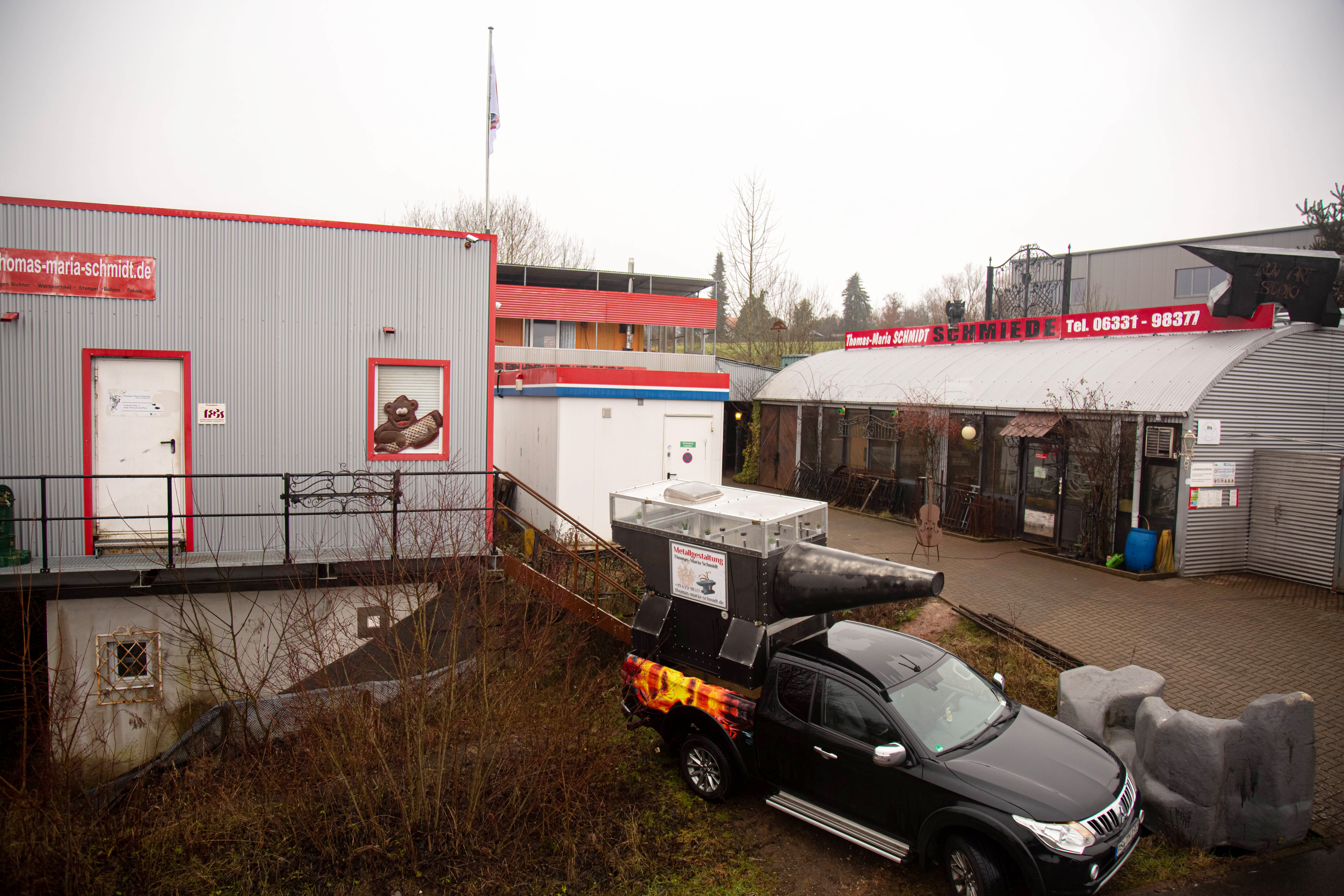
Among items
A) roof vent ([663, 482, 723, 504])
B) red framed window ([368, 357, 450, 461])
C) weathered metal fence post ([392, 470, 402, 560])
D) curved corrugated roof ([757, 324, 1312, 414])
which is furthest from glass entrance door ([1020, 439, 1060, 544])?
weathered metal fence post ([392, 470, 402, 560])

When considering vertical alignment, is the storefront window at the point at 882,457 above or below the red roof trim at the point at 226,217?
below

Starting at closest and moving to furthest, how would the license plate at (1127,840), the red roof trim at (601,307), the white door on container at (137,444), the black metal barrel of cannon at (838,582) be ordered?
the license plate at (1127,840), the black metal barrel of cannon at (838,582), the white door on container at (137,444), the red roof trim at (601,307)

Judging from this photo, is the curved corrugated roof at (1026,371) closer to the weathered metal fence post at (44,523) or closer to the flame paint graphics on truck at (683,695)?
the flame paint graphics on truck at (683,695)

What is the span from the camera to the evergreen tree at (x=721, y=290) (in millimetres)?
79938

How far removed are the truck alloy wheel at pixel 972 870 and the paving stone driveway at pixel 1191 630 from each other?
3404 mm

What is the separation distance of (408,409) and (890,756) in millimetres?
8171

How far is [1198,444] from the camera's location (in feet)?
40.3

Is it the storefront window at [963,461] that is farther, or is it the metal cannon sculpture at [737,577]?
the storefront window at [963,461]

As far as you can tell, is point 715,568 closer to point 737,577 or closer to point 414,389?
point 737,577

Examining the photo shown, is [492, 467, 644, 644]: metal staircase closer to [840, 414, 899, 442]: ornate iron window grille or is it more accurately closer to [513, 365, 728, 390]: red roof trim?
[513, 365, 728, 390]: red roof trim

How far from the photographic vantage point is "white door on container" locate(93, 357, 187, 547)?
1017 cm

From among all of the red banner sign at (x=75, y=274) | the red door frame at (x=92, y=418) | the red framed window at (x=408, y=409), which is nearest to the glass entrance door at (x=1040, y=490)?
the red framed window at (x=408, y=409)

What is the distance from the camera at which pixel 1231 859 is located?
6.15m

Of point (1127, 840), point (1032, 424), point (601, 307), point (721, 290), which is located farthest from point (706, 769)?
point (721, 290)
